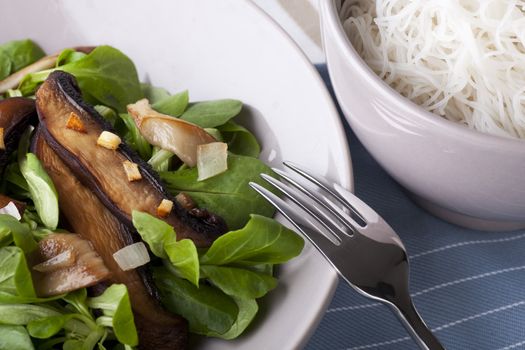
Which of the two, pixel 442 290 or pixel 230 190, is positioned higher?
pixel 230 190

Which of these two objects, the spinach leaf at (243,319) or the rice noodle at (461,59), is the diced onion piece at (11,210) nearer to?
the spinach leaf at (243,319)

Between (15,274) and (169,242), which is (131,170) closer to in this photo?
(169,242)

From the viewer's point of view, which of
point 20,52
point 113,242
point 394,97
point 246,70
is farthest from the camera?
point 20,52

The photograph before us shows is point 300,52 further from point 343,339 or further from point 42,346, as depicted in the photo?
point 42,346

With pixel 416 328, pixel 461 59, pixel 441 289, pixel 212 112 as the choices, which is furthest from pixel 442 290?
pixel 212 112

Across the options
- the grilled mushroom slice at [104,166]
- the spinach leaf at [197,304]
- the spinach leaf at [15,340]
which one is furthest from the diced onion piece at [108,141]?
the spinach leaf at [15,340]

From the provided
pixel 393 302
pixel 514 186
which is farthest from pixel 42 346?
pixel 514 186

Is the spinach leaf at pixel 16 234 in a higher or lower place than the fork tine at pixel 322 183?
higher
